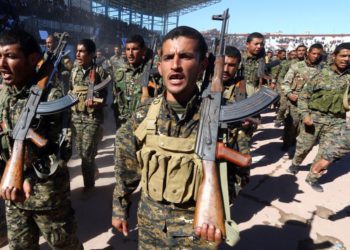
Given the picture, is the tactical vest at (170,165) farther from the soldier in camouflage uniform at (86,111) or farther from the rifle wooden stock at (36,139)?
the soldier in camouflage uniform at (86,111)

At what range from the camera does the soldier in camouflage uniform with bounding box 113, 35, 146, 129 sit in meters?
4.00

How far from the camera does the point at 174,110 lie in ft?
5.62

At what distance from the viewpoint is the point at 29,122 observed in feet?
6.30

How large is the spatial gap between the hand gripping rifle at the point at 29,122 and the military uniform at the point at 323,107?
138 inches

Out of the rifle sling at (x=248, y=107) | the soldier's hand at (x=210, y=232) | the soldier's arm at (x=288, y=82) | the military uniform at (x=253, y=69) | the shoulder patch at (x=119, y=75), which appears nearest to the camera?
the soldier's hand at (x=210, y=232)

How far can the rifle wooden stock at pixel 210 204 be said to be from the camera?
4.68 ft

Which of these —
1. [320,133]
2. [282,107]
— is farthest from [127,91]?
[282,107]

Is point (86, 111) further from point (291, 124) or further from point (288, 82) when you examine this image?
point (291, 124)

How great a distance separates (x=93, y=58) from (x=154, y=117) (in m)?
2.79

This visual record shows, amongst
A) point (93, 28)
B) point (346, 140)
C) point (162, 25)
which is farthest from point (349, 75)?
point (162, 25)

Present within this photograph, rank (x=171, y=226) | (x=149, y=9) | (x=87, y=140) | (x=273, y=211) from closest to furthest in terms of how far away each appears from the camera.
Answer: (x=171, y=226) < (x=273, y=211) < (x=87, y=140) < (x=149, y=9)

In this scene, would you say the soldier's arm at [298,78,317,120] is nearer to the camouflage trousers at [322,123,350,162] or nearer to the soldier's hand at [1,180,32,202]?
the camouflage trousers at [322,123,350,162]

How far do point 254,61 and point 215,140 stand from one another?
404 cm

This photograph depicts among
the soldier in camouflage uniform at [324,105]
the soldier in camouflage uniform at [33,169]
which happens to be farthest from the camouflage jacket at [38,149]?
the soldier in camouflage uniform at [324,105]
